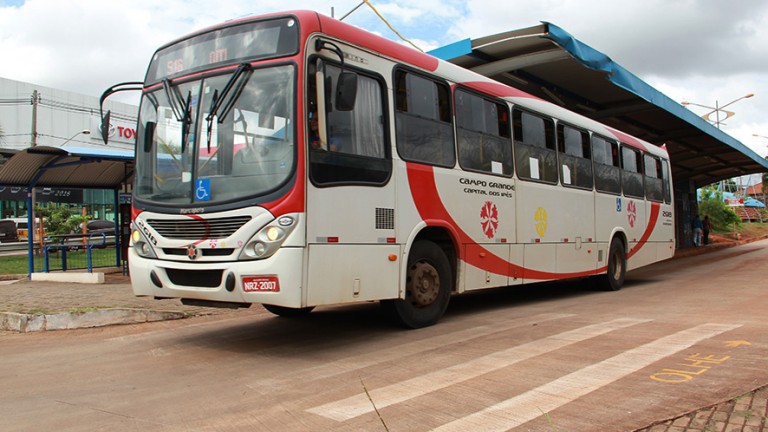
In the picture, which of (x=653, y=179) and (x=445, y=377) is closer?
(x=445, y=377)

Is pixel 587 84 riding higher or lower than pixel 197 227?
higher

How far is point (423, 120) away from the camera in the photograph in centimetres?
749

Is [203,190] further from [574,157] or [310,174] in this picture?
[574,157]

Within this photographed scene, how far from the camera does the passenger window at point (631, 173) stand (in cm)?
1346

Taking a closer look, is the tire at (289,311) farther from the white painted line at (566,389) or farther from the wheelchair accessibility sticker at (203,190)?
the white painted line at (566,389)

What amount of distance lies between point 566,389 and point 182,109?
15.3ft

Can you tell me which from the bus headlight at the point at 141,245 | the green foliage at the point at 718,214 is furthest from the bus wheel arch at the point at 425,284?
the green foliage at the point at 718,214

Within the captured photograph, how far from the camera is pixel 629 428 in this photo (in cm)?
372

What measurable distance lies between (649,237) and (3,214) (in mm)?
47225

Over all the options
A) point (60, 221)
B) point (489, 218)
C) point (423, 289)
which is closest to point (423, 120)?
point (489, 218)

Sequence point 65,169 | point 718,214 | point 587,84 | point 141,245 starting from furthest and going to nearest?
1. point 718,214
2. point 587,84
3. point 65,169
4. point 141,245

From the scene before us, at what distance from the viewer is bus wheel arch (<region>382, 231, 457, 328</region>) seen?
7.19m

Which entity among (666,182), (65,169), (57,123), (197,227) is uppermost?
(57,123)

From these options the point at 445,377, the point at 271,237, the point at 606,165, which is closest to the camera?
the point at 445,377
